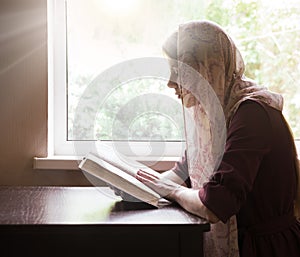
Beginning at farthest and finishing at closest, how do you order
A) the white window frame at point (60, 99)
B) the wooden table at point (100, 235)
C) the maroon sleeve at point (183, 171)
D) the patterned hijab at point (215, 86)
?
the white window frame at point (60, 99) → the maroon sleeve at point (183, 171) → the patterned hijab at point (215, 86) → the wooden table at point (100, 235)

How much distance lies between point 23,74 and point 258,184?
0.94m

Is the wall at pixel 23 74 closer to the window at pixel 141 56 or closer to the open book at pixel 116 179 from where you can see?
the window at pixel 141 56

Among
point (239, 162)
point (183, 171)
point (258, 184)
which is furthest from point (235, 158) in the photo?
point (183, 171)

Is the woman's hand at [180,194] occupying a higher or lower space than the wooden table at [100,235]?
higher

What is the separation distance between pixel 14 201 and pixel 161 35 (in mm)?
911

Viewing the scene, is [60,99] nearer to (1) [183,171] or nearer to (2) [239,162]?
(1) [183,171]

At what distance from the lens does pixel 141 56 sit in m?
1.97

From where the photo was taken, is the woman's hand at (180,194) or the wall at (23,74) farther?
the wall at (23,74)

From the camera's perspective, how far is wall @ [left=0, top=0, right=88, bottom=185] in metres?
1.83

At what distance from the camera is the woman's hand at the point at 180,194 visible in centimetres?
121

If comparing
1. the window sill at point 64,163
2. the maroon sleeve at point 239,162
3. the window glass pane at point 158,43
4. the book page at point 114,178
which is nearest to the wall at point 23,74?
the window sill at point 64,163

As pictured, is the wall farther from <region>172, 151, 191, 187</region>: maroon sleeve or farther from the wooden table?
the wooden table

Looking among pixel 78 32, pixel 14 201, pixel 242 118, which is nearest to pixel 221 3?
pixel 78 32

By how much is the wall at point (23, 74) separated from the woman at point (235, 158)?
1.85 feet
